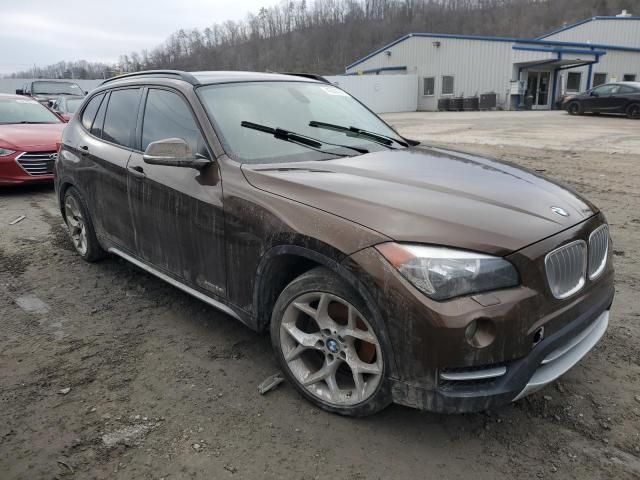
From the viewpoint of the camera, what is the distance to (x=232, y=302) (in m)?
3.13

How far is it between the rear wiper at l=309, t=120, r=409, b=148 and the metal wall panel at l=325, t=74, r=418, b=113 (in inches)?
1242

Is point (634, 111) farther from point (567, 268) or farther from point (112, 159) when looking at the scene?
point (112, 159)

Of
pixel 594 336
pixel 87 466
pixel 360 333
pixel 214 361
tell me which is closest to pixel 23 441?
pixel 87 466

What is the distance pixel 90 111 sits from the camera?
485 cm

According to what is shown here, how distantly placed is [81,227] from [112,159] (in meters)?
1.30

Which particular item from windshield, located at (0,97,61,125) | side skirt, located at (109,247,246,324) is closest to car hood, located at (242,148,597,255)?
side skirt, located at (109,247,246,324)

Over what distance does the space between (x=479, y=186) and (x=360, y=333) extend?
106cm

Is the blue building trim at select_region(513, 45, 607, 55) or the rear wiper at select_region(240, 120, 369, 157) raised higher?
the blue building trim at select_region(513, 45, 607, 55)

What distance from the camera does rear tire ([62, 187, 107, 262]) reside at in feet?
15.7

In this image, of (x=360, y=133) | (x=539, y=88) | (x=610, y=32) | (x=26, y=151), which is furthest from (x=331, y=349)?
(x=610, y=32)

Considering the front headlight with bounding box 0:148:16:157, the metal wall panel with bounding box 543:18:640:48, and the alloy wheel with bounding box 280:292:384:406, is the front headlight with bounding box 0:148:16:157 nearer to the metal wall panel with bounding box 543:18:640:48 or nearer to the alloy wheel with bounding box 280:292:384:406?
the alloy wheel with bounding box 280:292:384:406

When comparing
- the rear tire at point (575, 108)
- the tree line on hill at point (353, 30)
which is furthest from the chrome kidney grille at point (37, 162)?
the tree line on hill at point (353, 30)

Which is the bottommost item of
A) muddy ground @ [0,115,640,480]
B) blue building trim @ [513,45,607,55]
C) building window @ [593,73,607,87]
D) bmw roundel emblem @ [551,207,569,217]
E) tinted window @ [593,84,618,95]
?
muddy ground @ [0,115,640,480]

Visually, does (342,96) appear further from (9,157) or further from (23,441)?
(9,157)
